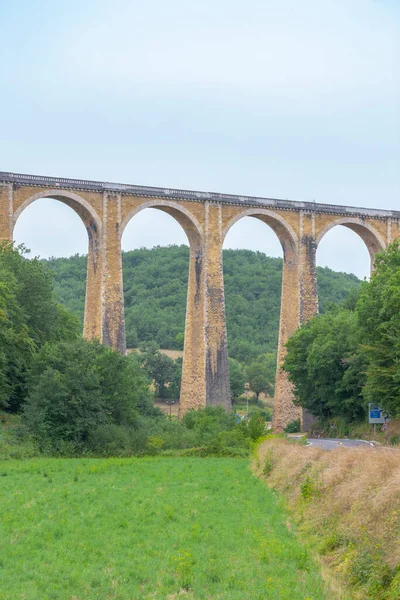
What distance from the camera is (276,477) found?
73.5 feet

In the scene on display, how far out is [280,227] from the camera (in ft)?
160

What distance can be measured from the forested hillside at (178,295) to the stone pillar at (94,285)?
108 feet

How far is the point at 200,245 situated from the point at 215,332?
172 inches

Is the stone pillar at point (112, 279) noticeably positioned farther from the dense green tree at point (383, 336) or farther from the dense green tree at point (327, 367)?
the dense green tree at point (383, 336)

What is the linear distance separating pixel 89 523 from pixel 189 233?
100 feet

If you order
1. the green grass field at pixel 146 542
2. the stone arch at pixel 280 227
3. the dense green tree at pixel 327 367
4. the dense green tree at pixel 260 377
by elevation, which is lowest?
the green grass field at pixel 146 542

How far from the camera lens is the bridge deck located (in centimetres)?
4059

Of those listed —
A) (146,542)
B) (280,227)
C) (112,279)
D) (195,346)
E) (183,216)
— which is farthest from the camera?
(280,227)

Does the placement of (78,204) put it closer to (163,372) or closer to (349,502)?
(163,372)

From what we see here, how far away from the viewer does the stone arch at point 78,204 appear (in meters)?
41.0

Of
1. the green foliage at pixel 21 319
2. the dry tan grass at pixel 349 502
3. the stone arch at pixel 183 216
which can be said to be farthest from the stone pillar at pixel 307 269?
the dry tan grass at pixel 349 502

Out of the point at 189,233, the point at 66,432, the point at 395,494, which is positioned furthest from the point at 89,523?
the point at 189,233

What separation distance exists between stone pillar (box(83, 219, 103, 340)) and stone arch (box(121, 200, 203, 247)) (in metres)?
2.54

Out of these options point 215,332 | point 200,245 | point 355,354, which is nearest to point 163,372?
point 200,245
